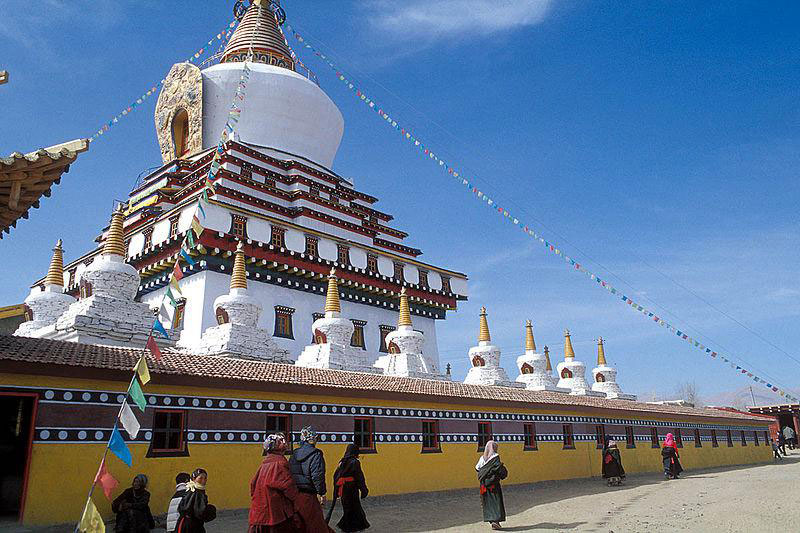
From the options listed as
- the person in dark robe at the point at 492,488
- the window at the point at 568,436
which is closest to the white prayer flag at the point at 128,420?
the person in dark robe at the point at 492,488

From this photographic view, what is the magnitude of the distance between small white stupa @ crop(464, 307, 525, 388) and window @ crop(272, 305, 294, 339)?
296 inches

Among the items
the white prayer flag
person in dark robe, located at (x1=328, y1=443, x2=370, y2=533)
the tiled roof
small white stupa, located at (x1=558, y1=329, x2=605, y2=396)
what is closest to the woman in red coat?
the white prayer flag

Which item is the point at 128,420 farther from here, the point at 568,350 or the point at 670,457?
the point at 568,350

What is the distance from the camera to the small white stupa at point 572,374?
91.3 ft

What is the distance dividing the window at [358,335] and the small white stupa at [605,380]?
12572 mm

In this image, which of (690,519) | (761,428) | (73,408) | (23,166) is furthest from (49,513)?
(761,428)

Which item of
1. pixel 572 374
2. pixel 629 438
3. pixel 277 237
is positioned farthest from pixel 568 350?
pixel 277 237

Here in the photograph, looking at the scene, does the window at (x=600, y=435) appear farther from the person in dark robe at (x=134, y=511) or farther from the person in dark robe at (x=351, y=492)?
the person in dark robe at (x=134, y=511)

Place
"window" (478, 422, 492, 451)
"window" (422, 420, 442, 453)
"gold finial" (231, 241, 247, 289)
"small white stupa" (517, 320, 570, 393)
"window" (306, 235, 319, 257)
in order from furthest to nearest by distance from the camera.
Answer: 1. "small white stupa" (517, 320, 570, 393)
2. "window" (306, 235, 319, 257)
3. "gold finial" (231, 241, 247, 289)
4. "window" (478, 422, 492, 451)
5. "window" (422, 420, 442, 453)

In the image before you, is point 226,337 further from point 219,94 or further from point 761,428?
point 761,428

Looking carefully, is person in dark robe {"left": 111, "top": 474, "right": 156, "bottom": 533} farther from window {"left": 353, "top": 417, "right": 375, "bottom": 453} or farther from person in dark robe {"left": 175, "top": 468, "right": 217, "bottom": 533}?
window {"left": 353, "top": 417, "right": 375, "bottom": 453}

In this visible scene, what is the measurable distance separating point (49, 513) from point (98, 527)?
2.76 m

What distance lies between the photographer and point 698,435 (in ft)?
82.9

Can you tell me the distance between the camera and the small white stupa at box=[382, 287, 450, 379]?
790 inches
